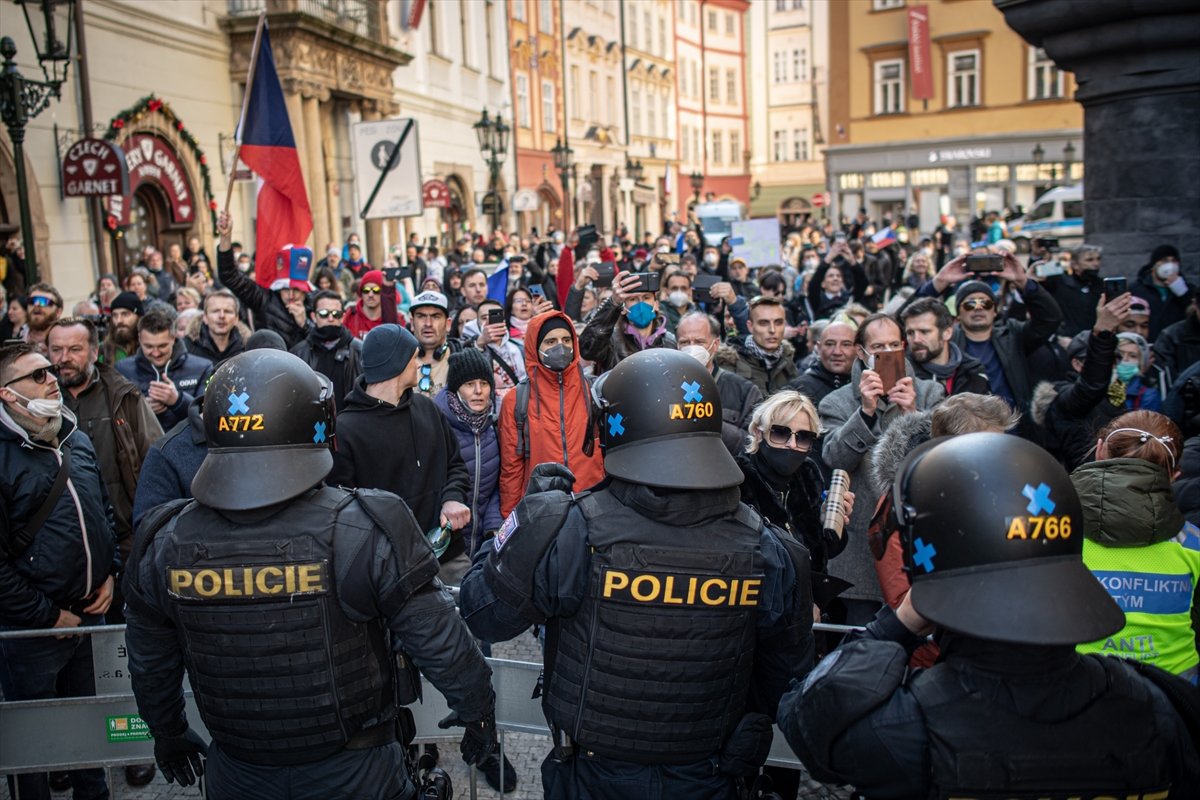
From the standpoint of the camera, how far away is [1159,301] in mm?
7961

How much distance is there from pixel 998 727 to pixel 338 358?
5609 millimetres

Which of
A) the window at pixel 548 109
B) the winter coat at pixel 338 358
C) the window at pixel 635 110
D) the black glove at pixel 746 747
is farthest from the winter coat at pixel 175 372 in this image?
the window at pixel 635 110

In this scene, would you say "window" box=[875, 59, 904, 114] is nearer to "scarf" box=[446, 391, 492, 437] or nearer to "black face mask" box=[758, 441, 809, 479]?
"scarf" box=[446, 391, 492, 437]

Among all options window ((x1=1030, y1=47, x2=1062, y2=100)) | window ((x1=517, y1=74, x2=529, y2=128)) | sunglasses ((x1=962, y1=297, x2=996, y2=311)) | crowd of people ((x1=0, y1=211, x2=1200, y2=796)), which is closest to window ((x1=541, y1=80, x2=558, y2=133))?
window ((x1=517, y1=74, x2=529, y2=128))

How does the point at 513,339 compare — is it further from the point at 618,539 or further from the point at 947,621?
the point at 947,621

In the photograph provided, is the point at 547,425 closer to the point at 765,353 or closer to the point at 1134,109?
the point at 765,353

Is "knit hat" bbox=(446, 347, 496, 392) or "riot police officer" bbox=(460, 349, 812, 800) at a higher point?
"knit hat" bbox=(446, 347, 496, 392)

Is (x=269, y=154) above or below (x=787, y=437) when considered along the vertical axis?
above

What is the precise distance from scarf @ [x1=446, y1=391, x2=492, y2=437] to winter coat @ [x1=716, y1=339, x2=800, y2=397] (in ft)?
5.45

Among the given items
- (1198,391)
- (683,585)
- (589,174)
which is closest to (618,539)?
(683,585)

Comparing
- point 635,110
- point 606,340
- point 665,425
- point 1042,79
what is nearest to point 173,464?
point 665,425

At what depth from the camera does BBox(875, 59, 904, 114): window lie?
3749 cm

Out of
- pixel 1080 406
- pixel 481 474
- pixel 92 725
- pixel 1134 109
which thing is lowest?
pixel 92 725

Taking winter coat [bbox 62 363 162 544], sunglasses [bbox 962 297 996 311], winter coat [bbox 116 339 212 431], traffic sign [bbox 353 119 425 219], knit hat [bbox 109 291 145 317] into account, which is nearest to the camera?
winter coat [bbox 62 363 162 544]
